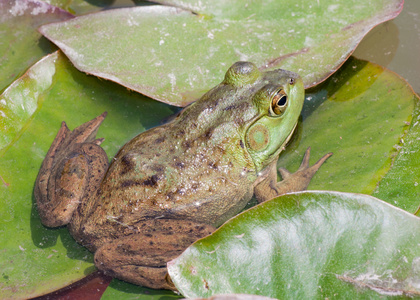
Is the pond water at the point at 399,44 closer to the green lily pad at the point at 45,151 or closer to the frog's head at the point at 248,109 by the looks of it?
the frog's head at the point at 248,109

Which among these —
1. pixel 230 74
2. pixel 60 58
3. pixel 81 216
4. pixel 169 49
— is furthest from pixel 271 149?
pixel 60 58

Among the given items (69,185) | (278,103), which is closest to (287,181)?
(278,103)

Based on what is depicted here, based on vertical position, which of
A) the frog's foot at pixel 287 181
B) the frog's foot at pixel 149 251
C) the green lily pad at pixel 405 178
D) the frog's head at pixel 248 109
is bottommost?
the frog's foot at pixel 149 251

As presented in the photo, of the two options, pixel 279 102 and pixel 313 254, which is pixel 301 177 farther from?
pixel 313 254

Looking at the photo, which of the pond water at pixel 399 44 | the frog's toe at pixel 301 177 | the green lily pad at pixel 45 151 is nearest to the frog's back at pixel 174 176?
the frog's toe at pixel 301 177

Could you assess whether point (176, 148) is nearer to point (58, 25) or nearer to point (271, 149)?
point (271, 149)

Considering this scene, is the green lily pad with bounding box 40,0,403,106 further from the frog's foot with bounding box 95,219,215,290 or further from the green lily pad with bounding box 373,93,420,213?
the frog's foot with bounding box 95,219,215,290

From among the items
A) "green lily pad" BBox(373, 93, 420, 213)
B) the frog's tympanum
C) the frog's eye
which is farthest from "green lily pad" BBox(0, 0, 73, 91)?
"green lily pad" BBox(373, 93, 420, 213)
